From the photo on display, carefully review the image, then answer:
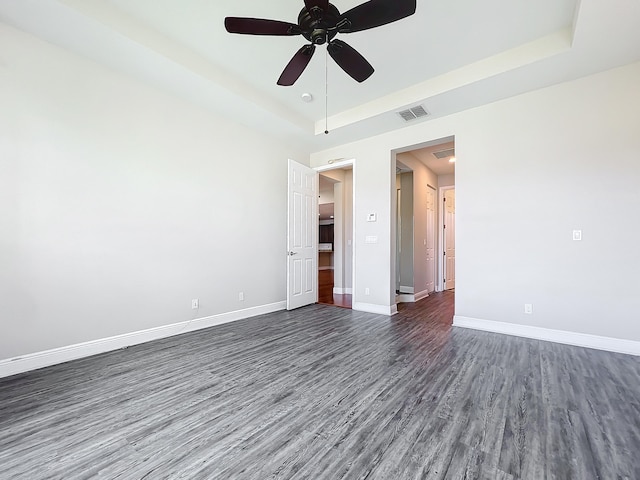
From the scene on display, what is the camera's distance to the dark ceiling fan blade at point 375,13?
1781 mm

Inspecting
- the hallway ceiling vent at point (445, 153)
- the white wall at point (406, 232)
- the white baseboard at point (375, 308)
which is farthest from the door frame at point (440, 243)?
the white baseboard at point (375, 308)

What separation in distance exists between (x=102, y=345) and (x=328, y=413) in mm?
2536

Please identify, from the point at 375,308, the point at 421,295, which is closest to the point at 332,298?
the point at 375,308

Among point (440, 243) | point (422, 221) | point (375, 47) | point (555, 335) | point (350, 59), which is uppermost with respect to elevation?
point (375, 47)

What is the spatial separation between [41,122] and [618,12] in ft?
16.4

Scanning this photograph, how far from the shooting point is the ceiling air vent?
372cm

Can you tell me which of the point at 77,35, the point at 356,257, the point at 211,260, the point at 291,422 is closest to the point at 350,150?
the point at 356,257

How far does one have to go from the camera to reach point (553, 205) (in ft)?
10.5

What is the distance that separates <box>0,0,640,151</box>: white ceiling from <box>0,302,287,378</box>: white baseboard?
2.89 metres

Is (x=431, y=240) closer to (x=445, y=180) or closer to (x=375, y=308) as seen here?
(x=445, y=180)

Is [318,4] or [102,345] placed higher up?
[318,4]

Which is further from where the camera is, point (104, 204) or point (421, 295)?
point (421, 295)

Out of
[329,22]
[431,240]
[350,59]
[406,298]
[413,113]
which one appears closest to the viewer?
[329,22]

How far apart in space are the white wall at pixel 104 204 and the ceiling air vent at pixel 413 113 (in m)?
2.43
